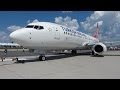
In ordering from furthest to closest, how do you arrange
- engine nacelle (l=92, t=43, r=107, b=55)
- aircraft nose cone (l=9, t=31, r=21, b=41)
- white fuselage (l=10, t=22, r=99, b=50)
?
1. engine nacelle (l=92, t=43, r=107, b=55)
2. white fuselage (l=10, t=22, r=99, b=50)
3. aircraft nose cone (l=9, t=31, r=21, b=41)

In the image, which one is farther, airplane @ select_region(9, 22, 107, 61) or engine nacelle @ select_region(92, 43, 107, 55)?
engine nacelle @ select_region(92, 43, 107, 55)

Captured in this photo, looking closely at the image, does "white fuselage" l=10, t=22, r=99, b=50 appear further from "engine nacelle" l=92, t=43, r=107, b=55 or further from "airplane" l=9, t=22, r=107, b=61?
"engine nacelle" l=92, t=43, r=107, b=55

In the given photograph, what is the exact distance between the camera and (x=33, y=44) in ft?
48.1

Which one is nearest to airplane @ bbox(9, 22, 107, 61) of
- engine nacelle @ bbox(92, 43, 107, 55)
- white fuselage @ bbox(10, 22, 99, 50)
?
white fuselage @ bbox(10, 22, 99, 50)

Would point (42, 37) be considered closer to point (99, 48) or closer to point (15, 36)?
point (15, 36)

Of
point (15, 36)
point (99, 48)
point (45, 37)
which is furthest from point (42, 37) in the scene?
point (99, 48)

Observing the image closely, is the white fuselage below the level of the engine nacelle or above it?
above

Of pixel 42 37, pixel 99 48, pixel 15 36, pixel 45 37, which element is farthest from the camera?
pixel 99 48

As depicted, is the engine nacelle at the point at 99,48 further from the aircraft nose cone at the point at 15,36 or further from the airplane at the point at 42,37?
the aircraft nose cone at the point at 15,36

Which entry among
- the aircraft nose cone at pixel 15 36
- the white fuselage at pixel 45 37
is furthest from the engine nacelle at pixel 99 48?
the aircraft nose cone at pixel 15 36

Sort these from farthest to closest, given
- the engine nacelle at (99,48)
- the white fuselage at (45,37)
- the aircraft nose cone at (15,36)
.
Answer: the engine nacelle at (99,48)
the white fuselage at (45,37)
the aircraft nose cone at (15,36)
